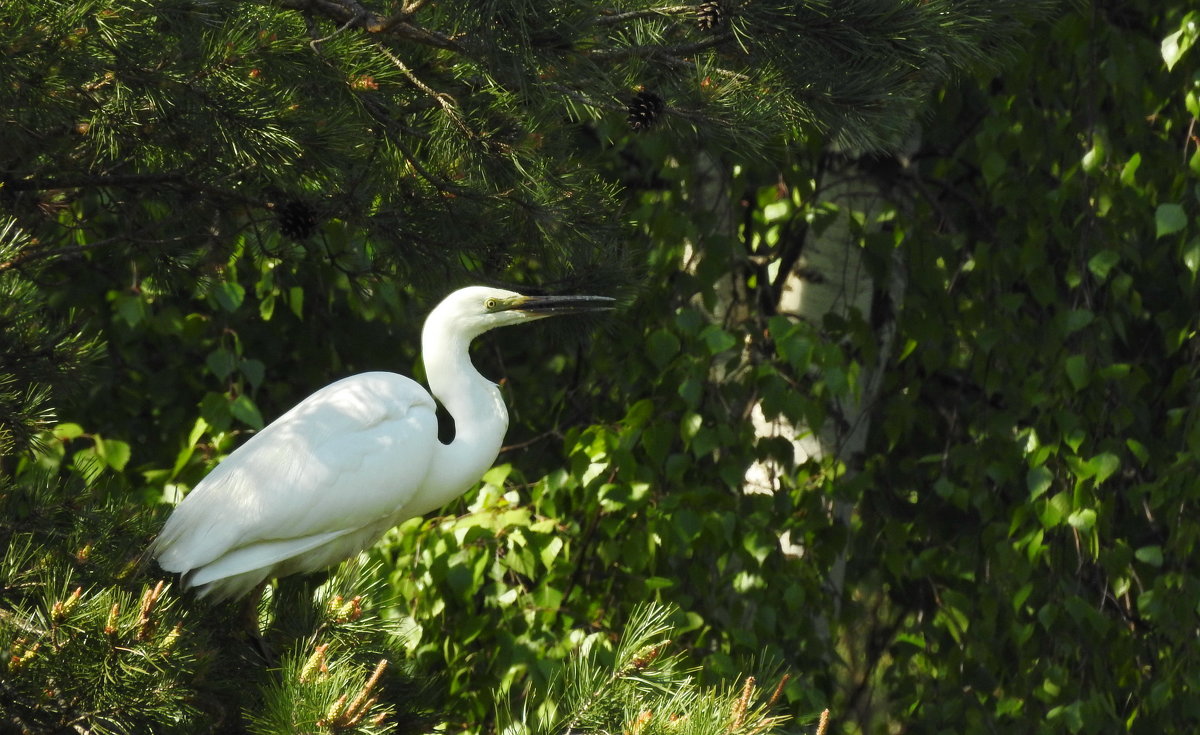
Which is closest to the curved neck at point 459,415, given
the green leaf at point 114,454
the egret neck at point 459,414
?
the egret neck at point 459,414

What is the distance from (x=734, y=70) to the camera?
1330 mm

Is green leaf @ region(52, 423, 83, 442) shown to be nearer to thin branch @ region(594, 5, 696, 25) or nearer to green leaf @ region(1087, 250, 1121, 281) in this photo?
thin branch @ region(594, 5, 696, 25)

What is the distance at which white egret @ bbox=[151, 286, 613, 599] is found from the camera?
1.50m

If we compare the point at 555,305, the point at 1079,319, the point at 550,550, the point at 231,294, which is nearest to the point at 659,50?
the point at 555,305

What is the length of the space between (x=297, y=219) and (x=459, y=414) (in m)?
0.35

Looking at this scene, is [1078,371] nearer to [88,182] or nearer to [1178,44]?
[1178,44]

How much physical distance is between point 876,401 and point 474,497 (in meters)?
0.77

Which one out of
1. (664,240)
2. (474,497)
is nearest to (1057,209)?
(664,240)

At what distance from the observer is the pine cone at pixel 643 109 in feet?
4.19

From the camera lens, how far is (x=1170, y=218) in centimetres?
178

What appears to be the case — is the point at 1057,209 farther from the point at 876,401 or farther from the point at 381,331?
the point at 381,331

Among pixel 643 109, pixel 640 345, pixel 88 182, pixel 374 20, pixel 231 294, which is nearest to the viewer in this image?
pixel 374 20

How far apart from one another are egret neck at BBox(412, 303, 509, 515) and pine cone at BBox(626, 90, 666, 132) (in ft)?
1.57

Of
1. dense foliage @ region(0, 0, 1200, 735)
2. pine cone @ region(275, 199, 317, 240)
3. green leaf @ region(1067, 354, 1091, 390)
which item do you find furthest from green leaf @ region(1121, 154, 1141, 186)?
pine cone @ region(275, 199, 317, 240)
